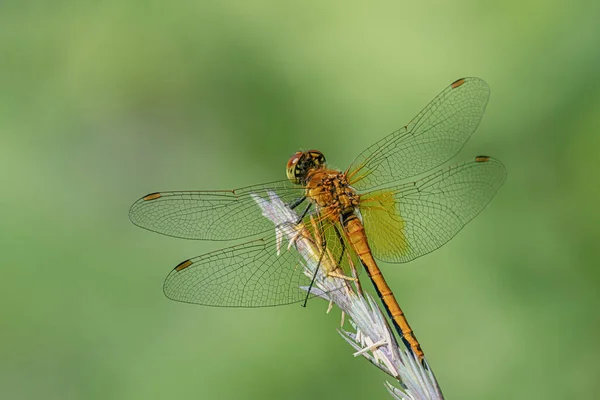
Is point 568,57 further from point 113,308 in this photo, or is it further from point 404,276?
point 113,308

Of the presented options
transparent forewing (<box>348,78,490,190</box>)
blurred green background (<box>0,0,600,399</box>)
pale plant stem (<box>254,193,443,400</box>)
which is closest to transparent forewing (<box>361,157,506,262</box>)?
transparent forewing (<box>348,78,490,190</box>)

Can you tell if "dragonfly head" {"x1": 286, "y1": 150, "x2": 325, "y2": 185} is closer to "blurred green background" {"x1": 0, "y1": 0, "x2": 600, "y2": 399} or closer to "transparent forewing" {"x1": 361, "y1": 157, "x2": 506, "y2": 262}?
"transparent forewing" {"x1": 361, "y1": 157, "x2": 506, "y2": 262}

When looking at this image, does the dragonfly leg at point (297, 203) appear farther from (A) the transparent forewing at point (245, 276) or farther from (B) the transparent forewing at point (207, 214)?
(A) the transparent forewing at point (245, 276)

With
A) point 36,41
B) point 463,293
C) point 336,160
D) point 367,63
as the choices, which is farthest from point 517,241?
point 36,41

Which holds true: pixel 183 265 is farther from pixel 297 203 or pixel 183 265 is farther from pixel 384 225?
pixel 384 225

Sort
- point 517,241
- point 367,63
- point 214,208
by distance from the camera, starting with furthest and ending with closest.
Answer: point 367,63 → point 517,241 → point 214,208

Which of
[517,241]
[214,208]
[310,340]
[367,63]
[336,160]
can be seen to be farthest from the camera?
[367,63]

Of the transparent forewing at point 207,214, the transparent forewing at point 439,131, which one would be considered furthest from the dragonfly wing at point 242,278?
the transparent forewing at point 439,131
